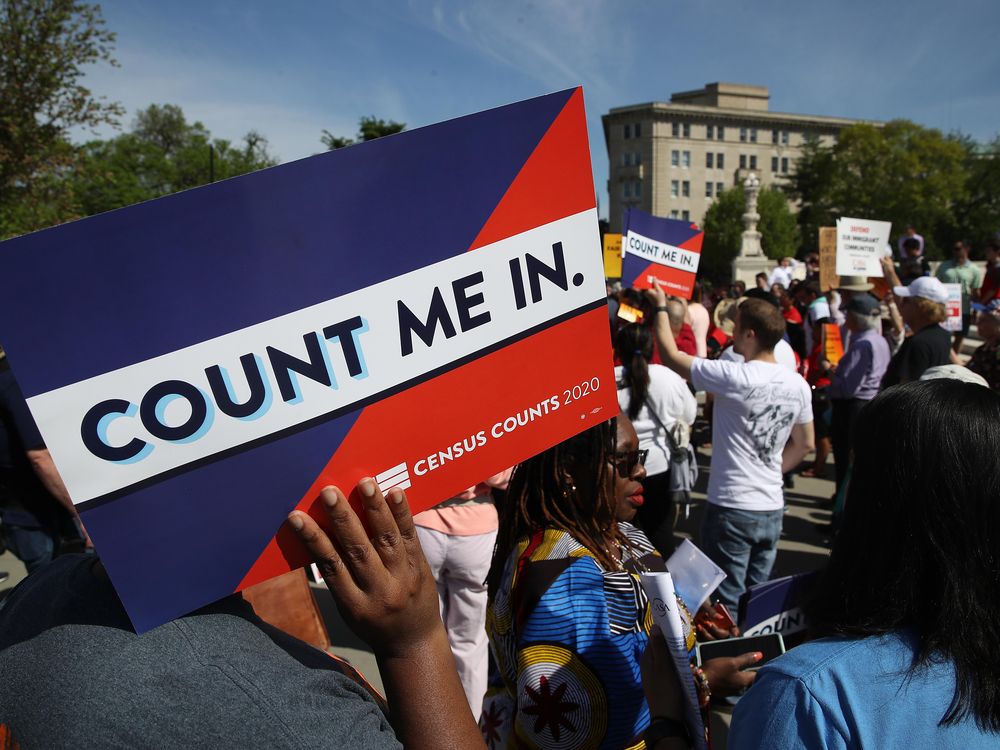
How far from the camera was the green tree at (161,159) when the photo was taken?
45.1 metres

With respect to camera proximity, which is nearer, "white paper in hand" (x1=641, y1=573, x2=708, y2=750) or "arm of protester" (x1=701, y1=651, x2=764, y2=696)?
"white paper in hand" (x1=641, y1=573, x2=708, y2=750)

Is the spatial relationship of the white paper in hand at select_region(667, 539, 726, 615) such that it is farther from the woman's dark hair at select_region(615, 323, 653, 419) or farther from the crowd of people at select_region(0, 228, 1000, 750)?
the woman's dark hair at select_region(615, 323, 653, 419)

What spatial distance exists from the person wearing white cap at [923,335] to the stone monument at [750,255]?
19.0 meters

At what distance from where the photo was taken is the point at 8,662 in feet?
3.06

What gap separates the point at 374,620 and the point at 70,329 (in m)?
0.62

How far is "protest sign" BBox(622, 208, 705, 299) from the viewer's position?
5.64m

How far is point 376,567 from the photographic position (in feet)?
3.38

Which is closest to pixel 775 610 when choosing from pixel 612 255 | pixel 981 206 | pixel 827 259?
pixel 827 259

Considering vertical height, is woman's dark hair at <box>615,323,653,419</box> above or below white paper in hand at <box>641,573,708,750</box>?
below

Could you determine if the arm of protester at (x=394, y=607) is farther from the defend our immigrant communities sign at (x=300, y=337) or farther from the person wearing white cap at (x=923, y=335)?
the person wearing white cap at (x=923, y=335)

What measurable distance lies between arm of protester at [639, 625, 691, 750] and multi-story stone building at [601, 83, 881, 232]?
72.1 metres

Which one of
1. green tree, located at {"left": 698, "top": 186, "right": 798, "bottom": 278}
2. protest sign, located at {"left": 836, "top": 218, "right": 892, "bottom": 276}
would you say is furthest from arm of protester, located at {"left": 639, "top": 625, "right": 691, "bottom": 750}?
green tree, located at {"left": 698, "top": 186, "right": 798, "bottom": 278}

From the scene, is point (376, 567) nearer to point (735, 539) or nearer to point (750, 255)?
point (735, 539)

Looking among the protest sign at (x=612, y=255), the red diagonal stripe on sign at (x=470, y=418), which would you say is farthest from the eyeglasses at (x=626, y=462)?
the protest sign at (x=612, y=255)
